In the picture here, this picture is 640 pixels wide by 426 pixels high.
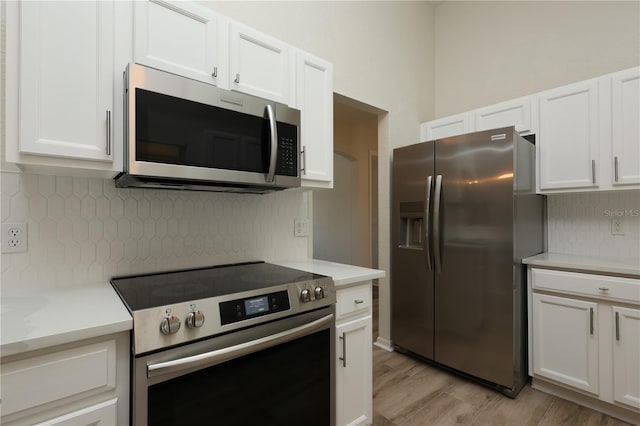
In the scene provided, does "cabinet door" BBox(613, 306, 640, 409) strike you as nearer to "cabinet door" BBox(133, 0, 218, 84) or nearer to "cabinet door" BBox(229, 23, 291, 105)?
"cabinet door" BBox(229, 23, 291, 105)

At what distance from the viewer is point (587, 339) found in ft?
6.51

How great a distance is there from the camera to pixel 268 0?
2082mm

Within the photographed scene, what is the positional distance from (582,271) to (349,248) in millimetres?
3600

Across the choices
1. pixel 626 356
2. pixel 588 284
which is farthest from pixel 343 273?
pixel 626 356

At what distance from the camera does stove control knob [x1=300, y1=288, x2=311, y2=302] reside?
1.36m

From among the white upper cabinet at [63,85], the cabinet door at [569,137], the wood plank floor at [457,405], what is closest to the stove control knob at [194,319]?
the white upper cabinet at [63,85]

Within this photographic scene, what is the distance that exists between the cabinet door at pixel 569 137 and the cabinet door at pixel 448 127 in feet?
1.81

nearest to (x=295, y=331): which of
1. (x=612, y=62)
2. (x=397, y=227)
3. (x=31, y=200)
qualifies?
(x=31, y=200)

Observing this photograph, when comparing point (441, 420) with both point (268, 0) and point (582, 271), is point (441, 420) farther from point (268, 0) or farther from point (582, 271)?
point (268, 0)

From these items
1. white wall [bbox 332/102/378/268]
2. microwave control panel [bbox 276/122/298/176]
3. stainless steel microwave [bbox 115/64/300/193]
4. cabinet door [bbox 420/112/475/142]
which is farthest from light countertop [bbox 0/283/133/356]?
white wall [bbox 332/102/378/268]

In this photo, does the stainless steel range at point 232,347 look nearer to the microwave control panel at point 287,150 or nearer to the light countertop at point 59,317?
the light countertop at point 59,317

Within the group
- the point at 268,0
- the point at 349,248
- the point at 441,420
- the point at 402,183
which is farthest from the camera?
the point at 349,248

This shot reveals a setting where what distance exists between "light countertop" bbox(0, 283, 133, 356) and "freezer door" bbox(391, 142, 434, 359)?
2103 millimetres

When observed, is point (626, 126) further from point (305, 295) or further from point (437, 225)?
point (305, 295)
